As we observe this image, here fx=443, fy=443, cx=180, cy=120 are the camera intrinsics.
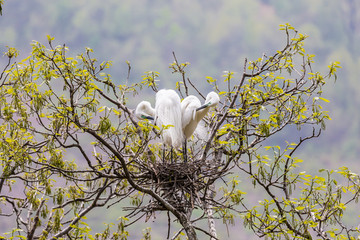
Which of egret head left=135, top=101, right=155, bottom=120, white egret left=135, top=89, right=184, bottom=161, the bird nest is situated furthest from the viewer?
egret head left=135, top=101, right=155, bottom=120

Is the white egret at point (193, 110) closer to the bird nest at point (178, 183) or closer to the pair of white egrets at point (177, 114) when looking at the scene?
the pair of white egrets at point (177, 114)

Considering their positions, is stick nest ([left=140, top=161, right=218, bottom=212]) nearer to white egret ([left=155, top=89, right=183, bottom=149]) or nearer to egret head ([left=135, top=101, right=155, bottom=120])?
white egret ([left=155, top=89, right=183, bottom=149])

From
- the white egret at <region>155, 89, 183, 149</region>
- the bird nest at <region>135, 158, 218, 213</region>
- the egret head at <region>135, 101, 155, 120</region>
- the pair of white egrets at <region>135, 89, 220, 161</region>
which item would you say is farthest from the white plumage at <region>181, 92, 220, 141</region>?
the bird nest at <region>135, 158, 218, 213</region>

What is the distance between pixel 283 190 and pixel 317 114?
1.06 metres

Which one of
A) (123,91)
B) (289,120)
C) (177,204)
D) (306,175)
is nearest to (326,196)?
(306,175)

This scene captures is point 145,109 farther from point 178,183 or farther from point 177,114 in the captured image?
point 178,183

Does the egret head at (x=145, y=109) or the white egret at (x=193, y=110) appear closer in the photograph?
the white egret at (x=193, y=110)

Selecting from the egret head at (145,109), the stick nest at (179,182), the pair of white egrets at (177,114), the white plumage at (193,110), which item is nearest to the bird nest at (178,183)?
the stick nest at (179,182)

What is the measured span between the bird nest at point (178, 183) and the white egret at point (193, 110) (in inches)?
25.1

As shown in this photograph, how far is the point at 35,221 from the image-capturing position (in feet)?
19.4

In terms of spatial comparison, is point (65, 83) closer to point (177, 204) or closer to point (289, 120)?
point (177, 204)

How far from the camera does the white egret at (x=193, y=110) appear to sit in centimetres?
598

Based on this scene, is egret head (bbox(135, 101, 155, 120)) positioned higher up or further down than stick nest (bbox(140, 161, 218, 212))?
higher up

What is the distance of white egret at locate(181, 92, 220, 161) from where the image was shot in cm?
598
